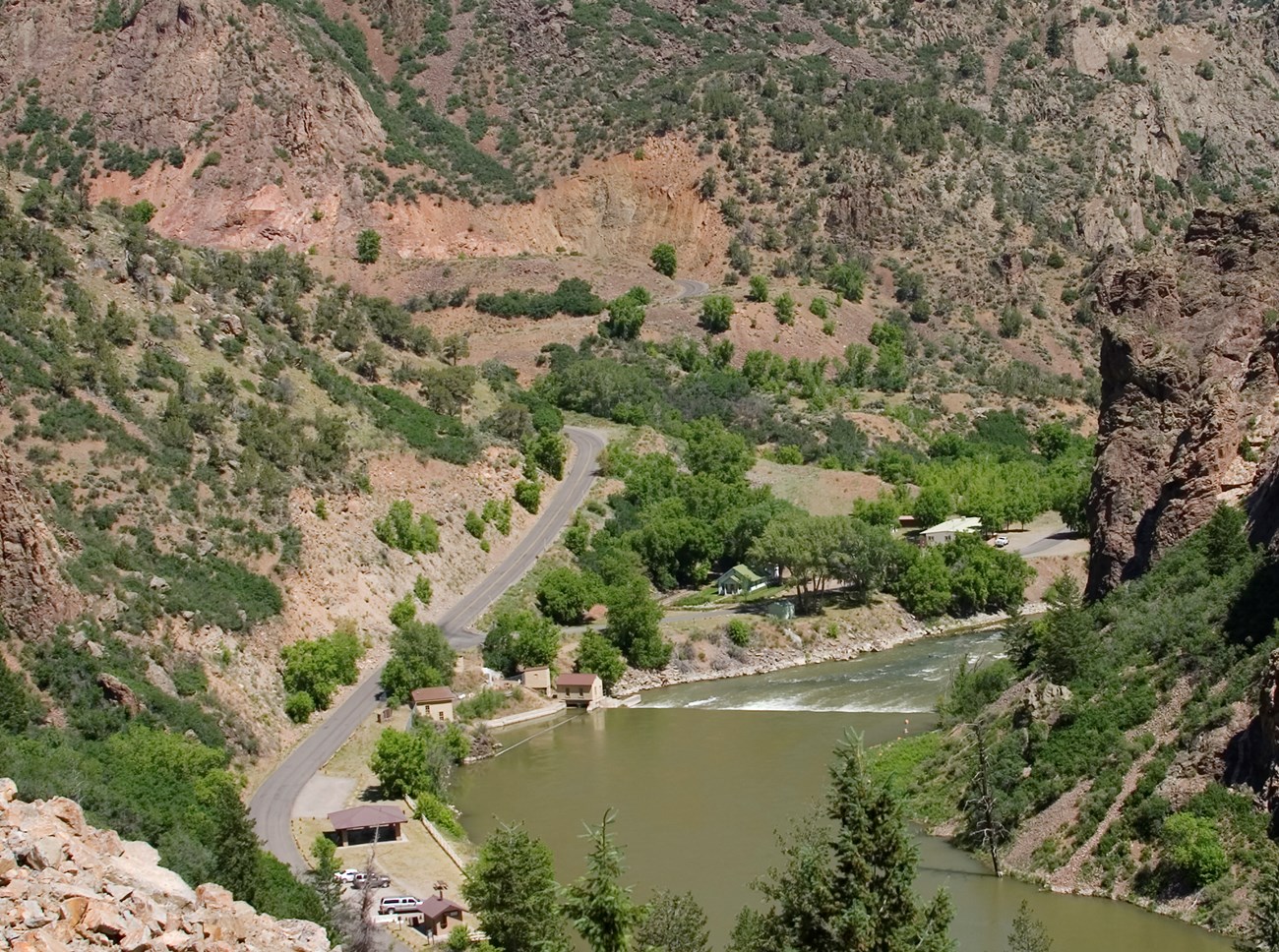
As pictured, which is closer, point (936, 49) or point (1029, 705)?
point (1029, 705)

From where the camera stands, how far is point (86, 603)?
50031mm

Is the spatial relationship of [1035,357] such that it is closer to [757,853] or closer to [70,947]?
[757,853]

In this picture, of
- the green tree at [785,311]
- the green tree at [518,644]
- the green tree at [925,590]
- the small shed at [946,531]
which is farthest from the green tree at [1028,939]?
the green tree at [785,311]

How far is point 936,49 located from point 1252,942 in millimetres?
127738

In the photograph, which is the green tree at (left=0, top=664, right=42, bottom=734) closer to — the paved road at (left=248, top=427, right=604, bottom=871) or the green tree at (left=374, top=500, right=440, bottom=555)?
the paved road at (left=248, top=427, right=604, bottom=871)

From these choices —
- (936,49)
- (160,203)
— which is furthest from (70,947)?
(936,49)

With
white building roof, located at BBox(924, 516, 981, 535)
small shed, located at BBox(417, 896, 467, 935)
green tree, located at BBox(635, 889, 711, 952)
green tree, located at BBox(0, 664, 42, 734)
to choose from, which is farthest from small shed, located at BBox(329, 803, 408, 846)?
white building roof, located at BBox(924, 516, 981, 535)

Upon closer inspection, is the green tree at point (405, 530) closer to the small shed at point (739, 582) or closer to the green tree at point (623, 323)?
the small shed at point (739, 582)

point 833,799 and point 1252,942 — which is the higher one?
point 833,799

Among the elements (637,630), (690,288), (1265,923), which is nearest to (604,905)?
(1265,923)

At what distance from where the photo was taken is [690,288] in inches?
4606

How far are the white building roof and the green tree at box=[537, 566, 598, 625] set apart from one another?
65.8 ft

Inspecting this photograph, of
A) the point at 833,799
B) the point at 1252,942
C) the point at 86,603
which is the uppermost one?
the point at 833,799

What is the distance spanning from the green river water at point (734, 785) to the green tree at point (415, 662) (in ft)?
12.5
